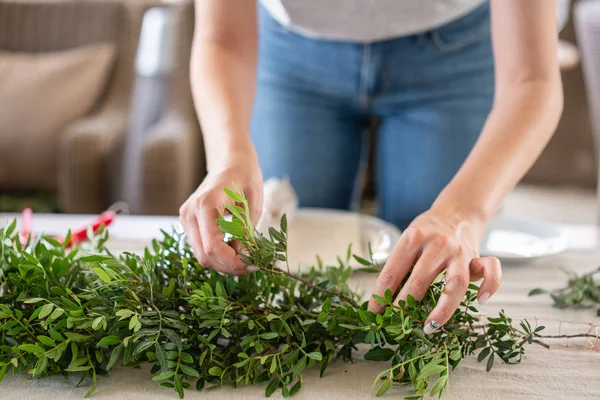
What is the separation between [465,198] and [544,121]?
196mm

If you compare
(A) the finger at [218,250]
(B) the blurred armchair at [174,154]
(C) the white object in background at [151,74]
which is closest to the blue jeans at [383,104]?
(A) the finger at [218,250]

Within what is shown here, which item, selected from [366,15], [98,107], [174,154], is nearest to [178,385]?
[366,15]

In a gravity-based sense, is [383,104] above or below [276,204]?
above

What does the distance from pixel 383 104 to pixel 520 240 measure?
A: 45 centimetres

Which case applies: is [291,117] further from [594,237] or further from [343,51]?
[594,237]

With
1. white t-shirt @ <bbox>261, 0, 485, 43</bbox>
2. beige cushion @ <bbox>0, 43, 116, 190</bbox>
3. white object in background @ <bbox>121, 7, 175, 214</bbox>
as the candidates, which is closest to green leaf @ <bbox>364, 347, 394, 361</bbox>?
white t-shirt @ <bbox>261, 0, 485, 43</bbox>

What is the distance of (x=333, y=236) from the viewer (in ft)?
3.44

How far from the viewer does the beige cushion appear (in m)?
2.81

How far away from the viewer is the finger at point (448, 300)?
567 mm

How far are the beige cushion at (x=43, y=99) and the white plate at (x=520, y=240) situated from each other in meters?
2.19

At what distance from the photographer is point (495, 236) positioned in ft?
3.53

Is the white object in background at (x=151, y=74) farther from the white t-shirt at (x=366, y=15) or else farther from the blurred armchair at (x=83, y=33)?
the white t-shirt at (x=366, y=15)

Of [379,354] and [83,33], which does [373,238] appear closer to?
[379,354]

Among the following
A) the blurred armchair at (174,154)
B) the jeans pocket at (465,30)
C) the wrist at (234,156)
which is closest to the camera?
the wrist at (234,156)
